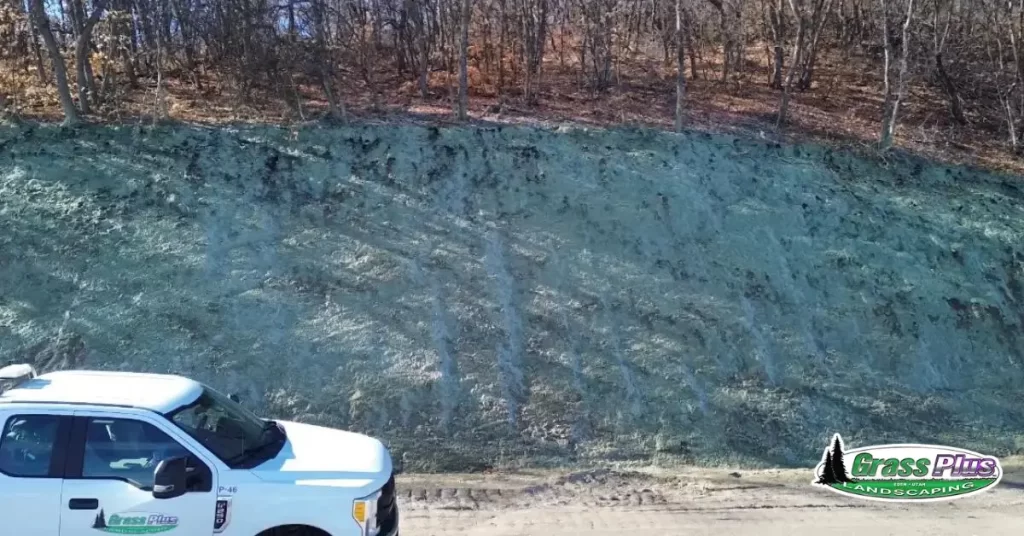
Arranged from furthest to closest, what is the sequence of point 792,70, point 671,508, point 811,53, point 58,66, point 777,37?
point 777,37 → point 811,53 → point 792,70 → point 58,66 → point 671,508

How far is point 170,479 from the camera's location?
4691mm

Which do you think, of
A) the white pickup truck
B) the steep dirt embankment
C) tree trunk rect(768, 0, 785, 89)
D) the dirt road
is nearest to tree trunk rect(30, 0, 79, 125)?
the steep dirt embankment

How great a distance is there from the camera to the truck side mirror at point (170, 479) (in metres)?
4.68

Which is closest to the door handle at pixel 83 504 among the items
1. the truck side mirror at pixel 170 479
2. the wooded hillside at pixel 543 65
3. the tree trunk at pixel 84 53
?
the truck side mirror at pixel 170 479

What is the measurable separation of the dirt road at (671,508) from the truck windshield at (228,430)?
1763 mm

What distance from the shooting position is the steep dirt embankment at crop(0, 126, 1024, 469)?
9609 millimetres

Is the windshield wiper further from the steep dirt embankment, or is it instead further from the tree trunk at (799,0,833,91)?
the tree trunk at (799,0,833,91)

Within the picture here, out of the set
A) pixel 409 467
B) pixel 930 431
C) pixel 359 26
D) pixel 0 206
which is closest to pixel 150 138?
pixel 0 206

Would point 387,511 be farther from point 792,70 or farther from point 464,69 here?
point 792,70

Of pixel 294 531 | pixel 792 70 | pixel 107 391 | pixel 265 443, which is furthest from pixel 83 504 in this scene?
pixel 792 70

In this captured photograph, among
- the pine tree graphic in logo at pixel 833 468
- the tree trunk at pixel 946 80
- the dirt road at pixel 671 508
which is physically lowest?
the pine tree graphic in logo at pixel 833 468

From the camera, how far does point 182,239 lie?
11.7 meters

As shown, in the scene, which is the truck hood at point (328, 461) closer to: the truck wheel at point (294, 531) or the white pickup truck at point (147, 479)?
the white pickup truck at point (147, 479)

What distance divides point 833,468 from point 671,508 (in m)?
2.17
